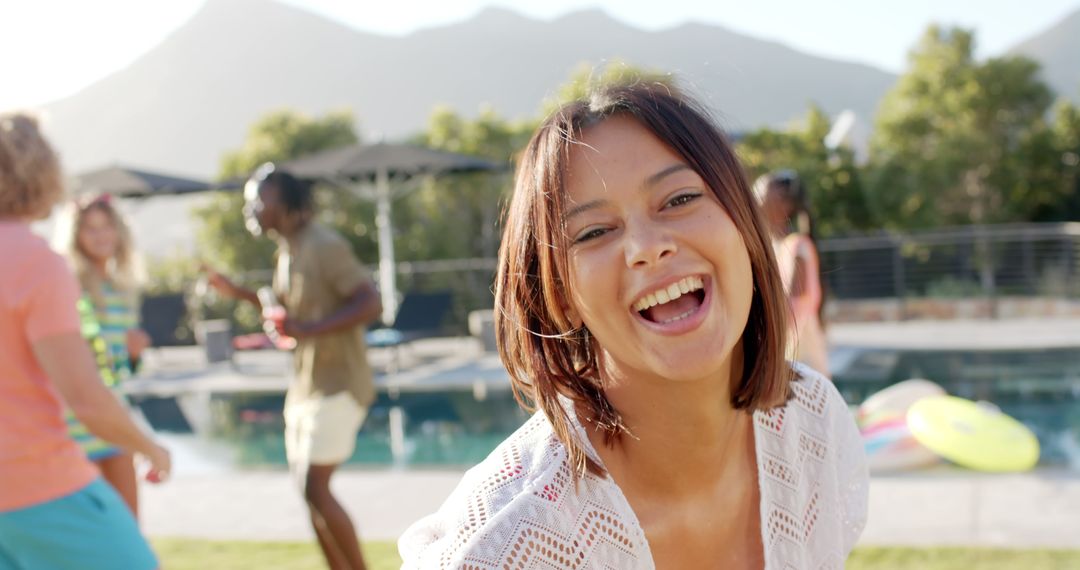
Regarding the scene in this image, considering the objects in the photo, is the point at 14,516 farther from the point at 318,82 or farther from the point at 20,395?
the point at 318,82

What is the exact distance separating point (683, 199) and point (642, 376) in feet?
1.08

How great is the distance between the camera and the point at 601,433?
164 cm

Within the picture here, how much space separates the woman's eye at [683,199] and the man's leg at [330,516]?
2847mm

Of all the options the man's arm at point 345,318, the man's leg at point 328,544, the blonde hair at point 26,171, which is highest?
the blonde hair at point 26,171

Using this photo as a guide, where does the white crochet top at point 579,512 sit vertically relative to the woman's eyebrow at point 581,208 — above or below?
below

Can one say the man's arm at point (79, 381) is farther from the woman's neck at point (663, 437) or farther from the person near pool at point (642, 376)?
the woman's neck at point (663, 437)

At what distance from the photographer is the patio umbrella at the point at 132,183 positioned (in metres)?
16.0

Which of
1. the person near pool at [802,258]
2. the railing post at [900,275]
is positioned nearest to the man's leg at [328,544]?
the person near pool at [802,258]

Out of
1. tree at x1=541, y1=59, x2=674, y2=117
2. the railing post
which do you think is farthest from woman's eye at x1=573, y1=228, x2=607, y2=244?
the railing post

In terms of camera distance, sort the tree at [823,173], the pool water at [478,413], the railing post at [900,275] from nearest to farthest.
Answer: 1. the pool water at [478,413]
2. the railing post at [900,275]
3. the tree at [823,173]

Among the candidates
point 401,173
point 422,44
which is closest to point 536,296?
point 401,173

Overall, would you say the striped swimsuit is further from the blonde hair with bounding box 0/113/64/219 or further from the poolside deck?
the poolside deck

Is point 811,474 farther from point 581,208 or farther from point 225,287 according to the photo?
point 225,287

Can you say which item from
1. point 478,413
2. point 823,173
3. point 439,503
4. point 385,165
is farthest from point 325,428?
point 823,173
